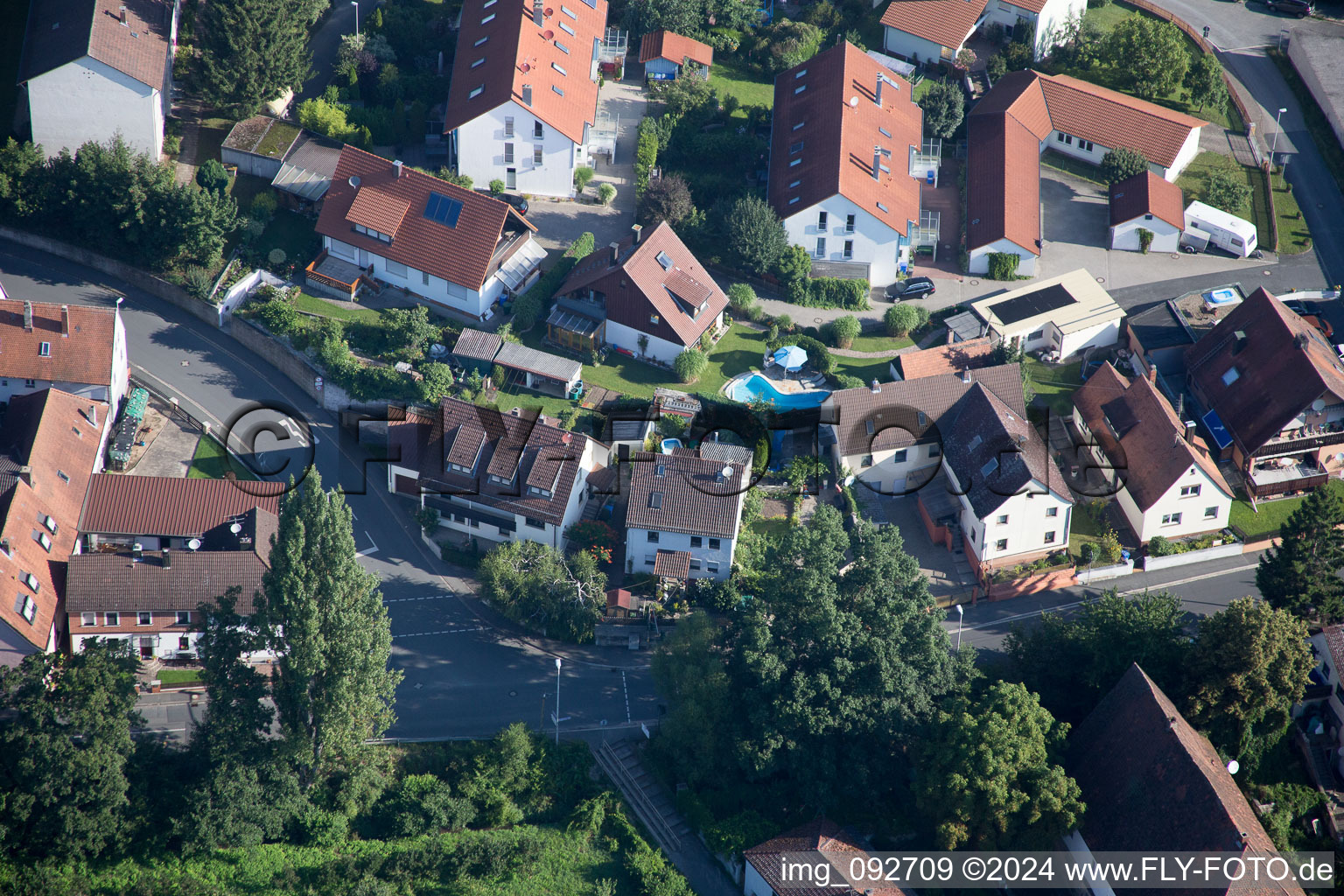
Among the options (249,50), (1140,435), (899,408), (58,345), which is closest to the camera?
(58,345)

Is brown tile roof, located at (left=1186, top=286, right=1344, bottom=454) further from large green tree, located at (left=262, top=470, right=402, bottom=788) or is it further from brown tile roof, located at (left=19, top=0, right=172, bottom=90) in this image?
brown tile roof, located at (left=19, top=0, right=172, bottom=90)

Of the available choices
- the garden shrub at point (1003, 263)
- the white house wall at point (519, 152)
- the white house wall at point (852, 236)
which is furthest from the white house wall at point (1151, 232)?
the white house wall at point (519, 152)

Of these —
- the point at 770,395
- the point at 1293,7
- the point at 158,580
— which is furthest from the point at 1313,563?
the point at 1293,7

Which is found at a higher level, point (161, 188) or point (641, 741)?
point (161, 188)

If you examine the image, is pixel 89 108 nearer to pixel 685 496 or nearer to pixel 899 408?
pixel 685 496

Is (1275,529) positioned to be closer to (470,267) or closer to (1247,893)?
(1247,893)

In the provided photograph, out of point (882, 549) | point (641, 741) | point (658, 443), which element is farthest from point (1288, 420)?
point (641, 741)
